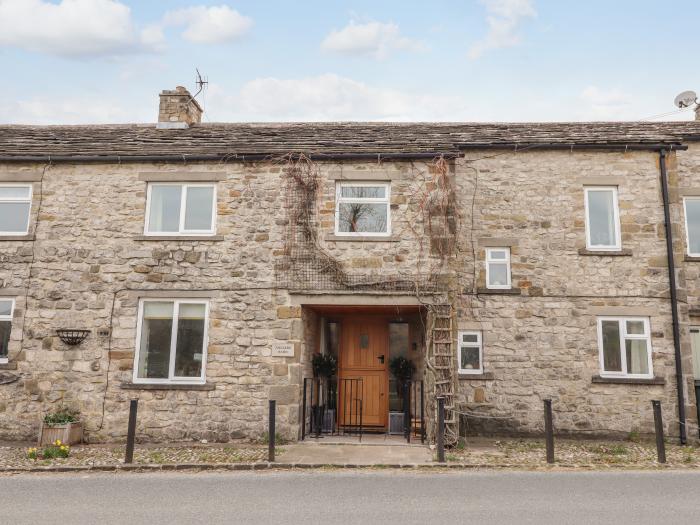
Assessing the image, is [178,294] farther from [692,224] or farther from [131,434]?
[692,224]

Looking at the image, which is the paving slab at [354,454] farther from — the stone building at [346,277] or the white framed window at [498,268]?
the white framed window at [498,268]

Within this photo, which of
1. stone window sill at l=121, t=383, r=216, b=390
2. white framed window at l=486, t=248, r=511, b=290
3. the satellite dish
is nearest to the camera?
stone window sill at l=121, t=383, r=216, b=390

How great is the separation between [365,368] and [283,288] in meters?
3.10

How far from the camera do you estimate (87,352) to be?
1094 centimetres

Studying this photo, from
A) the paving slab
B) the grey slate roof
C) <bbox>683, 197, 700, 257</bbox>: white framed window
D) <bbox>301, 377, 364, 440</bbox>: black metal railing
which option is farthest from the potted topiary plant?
<bbox>683, 197, 700, 257</bbox>: white framed window

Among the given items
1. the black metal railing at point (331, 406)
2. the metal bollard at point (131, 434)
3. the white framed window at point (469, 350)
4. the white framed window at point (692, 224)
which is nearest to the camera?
the metal bollard at point (131, 434)

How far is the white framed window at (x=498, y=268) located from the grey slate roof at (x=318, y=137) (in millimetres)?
2496

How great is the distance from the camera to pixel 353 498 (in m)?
6.86

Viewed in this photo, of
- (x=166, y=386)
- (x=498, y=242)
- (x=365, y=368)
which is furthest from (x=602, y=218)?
(x=166, y=386)

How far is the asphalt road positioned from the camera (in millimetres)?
6016

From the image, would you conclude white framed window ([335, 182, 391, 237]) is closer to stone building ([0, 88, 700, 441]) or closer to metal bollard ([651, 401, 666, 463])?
stone building ([0, 88, 700, 441])

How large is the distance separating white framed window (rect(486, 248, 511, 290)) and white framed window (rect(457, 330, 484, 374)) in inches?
46.5

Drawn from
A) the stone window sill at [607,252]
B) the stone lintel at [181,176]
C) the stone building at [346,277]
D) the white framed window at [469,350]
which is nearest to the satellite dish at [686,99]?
the stone building at [346,277]

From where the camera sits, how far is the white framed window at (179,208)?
1148 centimetres
